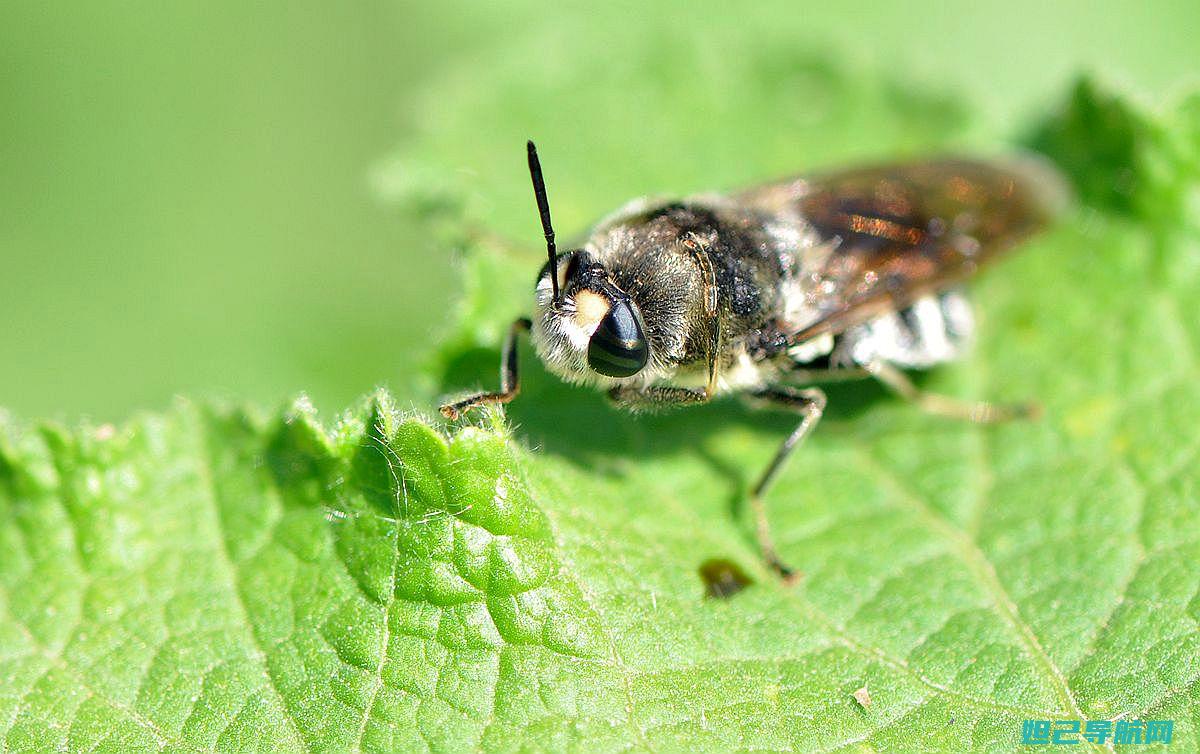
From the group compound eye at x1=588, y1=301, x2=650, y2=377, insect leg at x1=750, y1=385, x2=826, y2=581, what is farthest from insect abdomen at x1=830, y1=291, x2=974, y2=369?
compound eye at x1=588, y1=301, x2=650, y2=377

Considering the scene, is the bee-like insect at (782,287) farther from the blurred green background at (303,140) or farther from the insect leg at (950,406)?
the blurred green background at (303,140)

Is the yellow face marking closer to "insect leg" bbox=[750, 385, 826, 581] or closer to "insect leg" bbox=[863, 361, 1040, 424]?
"insect leg" bbox=[750, 385, 826, 581]

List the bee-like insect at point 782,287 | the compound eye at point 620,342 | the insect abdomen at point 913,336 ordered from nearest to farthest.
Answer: the compound eye at point 620,342 < the bee-like insect at point 782,287 < the insect abdomen at point 913,336

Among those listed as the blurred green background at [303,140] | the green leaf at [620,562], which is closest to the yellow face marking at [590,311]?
the green leaf at [620,562]

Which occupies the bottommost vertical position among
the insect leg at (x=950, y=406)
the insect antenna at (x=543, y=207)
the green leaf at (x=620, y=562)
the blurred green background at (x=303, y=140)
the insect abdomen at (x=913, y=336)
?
the green leaf at (x=620, y=562)

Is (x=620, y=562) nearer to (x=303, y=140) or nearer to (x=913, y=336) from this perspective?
(x=913, y=336)

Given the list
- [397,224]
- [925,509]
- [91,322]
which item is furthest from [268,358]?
[925,509]
